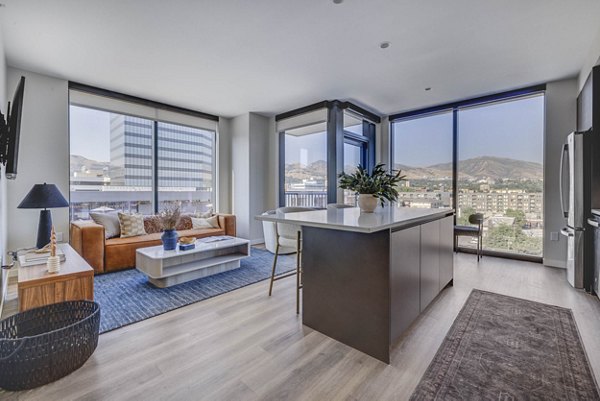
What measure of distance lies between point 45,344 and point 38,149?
3338 millimetres

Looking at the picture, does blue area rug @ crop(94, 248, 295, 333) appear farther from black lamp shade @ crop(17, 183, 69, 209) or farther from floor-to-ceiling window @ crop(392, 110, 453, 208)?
floor-to-ceiling window @ crop(392, 110, 453, 208)

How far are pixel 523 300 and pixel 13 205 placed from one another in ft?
19.4

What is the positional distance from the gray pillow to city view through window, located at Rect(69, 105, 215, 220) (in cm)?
39

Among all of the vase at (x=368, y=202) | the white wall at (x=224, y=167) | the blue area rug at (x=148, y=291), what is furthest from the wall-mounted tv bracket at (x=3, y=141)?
the white wall at (x=224, y=167)

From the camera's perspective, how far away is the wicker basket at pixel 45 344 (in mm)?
1389

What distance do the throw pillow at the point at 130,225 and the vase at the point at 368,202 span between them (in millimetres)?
3485

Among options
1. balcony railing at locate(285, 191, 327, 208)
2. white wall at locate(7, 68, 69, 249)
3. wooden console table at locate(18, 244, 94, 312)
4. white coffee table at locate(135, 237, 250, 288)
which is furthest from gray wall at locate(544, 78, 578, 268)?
white wall at locate(7, 68, 69, 249)

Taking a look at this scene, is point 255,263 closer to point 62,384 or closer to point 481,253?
point 62,384

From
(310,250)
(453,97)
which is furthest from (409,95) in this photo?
(310,250)

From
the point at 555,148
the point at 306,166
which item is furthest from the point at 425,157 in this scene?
the point at 306,166

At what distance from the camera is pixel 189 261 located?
11.1 feet

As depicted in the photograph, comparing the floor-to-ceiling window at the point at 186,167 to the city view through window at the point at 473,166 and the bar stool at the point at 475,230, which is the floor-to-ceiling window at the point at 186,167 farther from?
the bar stool at the point at 475,230

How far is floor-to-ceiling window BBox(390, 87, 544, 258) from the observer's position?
4117 millimetres

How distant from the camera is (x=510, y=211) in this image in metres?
4.33
